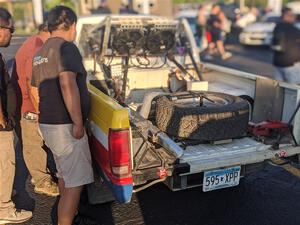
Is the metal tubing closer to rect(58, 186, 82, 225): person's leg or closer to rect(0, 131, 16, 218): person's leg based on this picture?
rect(58, 186, 82, 225): person's leg

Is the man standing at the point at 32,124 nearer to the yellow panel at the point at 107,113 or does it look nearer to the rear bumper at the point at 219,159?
the yellow panel at the point at 107,113

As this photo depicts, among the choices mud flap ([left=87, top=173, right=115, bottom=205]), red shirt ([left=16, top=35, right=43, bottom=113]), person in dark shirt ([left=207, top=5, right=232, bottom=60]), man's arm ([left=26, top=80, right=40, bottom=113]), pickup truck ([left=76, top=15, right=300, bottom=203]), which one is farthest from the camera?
person in dark shirt ([left=207, top=5, right=232, bottom=60])

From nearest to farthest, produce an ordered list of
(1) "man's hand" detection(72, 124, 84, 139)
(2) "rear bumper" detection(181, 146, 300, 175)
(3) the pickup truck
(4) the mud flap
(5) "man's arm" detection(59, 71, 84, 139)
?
(5) "man's arm" detection(59, 71, 84, 139), (1) "man's hand" detection(72, 124, 84, 139), (3) the pickup truck, (2) "rear bumper" detection(181, 146, 300, 175), (4) the mud flap

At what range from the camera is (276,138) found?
3.74 metres

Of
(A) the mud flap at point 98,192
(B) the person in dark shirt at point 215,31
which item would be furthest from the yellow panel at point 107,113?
(B) the person in dark shirt at point 215,31

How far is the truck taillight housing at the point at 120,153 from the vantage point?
8.74 ft

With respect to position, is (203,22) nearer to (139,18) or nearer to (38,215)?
(139,18)

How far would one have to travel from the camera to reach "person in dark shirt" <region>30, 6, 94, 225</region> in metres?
2.65

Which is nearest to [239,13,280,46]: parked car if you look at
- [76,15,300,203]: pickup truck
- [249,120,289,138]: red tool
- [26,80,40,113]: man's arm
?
[76,15,300,203]: pickup truck

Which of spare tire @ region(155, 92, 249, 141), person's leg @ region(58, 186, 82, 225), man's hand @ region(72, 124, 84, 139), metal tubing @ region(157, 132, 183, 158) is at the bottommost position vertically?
person's leg @ region(58, 186, 82, 225)

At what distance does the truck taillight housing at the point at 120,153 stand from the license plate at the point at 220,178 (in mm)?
734

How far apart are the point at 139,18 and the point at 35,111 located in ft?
7.83

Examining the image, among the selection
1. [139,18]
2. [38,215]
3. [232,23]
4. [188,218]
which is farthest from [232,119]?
[232,23]

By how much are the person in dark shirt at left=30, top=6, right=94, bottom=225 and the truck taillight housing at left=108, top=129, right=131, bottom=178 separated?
27cm
